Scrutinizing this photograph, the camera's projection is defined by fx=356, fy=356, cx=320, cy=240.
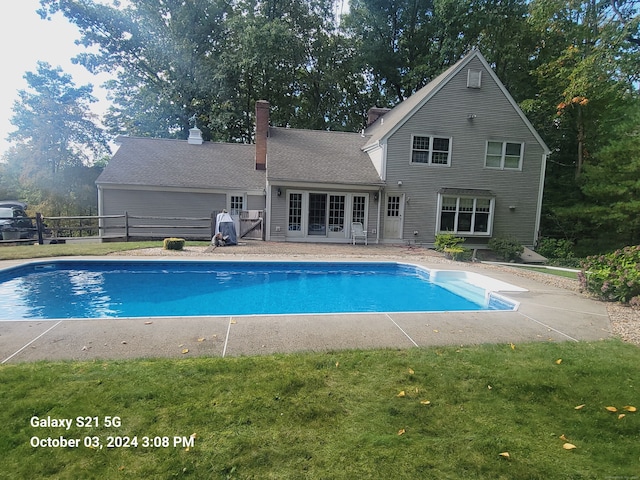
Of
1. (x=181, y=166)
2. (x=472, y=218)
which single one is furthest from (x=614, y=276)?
(x=181, y=166)

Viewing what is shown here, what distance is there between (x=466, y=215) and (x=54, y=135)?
30.3 m

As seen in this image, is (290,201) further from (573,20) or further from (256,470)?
(573,20)

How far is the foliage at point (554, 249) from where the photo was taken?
17.1 m

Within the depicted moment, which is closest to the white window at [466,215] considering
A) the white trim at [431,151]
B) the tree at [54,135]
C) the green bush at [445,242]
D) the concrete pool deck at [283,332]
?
the green bush at [445,242]

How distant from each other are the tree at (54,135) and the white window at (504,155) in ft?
86.2

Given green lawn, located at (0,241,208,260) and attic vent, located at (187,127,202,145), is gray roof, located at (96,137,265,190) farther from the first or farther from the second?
green lawn, located at (0,241,208,260)

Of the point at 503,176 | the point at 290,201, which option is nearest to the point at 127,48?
the point at 290,201

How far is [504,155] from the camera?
1711 cm

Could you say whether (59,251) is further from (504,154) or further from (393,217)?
(504,154)

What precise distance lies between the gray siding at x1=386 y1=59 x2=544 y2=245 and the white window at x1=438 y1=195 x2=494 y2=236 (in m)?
0.45

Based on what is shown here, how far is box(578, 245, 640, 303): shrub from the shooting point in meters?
6.70

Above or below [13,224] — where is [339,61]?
above

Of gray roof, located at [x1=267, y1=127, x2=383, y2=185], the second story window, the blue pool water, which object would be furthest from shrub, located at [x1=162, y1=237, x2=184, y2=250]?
the second story window

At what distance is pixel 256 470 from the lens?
2240mm
